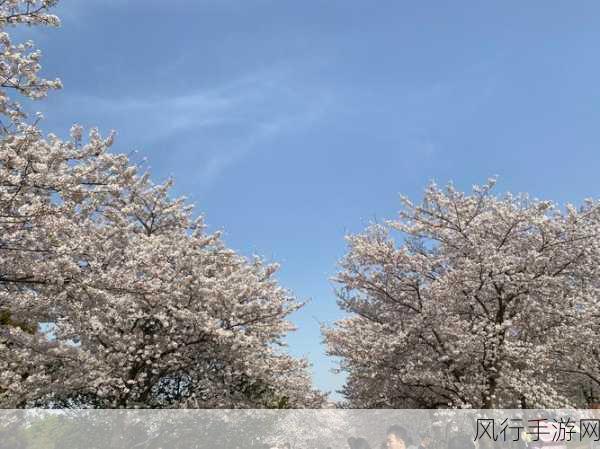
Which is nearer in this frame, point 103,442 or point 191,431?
point 103,442

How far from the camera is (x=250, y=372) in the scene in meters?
13.7

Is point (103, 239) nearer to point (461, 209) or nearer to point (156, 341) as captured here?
point (156, 341)

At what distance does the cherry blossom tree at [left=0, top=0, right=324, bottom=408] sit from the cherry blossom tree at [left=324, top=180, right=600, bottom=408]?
308cm

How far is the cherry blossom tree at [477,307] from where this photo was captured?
13.0 metres

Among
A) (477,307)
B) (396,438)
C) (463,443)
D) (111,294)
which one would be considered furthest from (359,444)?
(477,307)

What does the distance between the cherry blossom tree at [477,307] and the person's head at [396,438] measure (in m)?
7.19

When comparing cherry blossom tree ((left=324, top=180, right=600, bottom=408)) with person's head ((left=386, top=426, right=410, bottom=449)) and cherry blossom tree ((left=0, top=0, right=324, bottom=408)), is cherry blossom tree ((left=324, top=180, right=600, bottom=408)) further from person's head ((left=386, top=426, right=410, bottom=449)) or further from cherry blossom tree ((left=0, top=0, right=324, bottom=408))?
person's head ((left=386, top=426, right=410, bottom=449))

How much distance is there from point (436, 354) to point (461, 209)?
4.45 meters

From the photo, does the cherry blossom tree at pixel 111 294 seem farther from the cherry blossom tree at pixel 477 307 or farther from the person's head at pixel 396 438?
the person's head at pixel 396 438

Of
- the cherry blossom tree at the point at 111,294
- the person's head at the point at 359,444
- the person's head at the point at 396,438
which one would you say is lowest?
the person's head at the point at 359,444

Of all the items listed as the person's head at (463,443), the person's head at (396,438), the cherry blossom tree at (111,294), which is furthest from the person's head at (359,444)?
the cherry blossom tree at (111,294)

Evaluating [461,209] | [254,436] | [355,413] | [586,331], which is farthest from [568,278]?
[254,436]

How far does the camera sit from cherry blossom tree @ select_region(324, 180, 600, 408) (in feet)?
42.8

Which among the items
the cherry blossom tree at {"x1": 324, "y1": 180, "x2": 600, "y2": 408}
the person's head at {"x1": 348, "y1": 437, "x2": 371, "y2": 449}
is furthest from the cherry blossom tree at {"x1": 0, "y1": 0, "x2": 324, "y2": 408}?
the person's head at {"x1": 348, "y1": 437, "x2": 371, "y2": 449}
